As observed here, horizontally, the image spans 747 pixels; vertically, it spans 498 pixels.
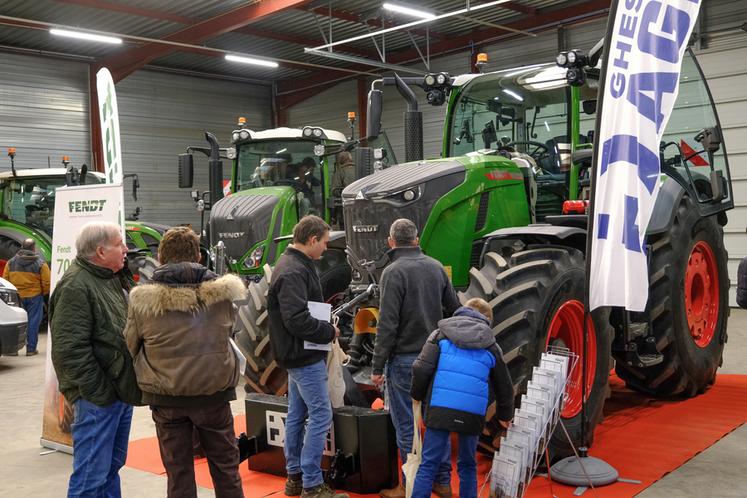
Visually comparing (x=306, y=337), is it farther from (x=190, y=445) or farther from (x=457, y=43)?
(x=457, y=43)

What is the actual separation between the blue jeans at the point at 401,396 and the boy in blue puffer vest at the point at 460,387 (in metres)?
0.42

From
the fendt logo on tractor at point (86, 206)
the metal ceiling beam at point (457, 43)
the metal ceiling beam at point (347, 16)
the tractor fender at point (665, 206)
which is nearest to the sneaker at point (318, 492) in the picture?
the fendt logo on tractor at point (86, 206)

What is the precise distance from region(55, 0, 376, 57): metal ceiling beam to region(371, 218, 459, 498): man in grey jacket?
36.0 ft

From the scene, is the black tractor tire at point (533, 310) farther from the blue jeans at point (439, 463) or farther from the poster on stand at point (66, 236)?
the poster on stand at point (66, 236)

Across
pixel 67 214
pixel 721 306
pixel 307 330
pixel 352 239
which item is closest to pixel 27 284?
pixel 67 214

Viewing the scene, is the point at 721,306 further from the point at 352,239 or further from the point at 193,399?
the point at 193,399

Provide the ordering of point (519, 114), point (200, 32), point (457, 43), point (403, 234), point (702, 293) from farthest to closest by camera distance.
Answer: point (457, 43)
point (200, 32)
point (702, 293)
point (519, 114)
point (403, 234)

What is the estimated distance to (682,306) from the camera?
5.90m

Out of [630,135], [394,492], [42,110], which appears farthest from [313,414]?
[42,110]

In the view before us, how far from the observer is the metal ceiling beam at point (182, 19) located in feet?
44.1

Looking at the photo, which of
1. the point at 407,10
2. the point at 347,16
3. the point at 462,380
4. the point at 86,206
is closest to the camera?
the point at 462,380

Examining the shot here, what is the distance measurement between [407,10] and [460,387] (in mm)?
10956

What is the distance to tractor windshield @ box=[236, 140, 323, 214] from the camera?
29.7 ft

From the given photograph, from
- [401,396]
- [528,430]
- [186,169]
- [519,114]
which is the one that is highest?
[519,114]
